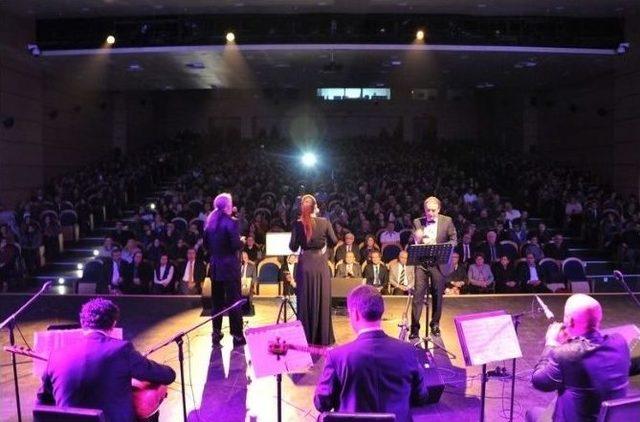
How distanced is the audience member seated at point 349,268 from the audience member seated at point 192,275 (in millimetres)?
1959

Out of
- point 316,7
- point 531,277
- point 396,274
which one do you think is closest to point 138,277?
point 396,274

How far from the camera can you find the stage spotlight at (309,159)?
20269 mm

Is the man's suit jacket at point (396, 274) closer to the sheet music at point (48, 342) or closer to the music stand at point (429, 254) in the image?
the music stand at point (429, 254)

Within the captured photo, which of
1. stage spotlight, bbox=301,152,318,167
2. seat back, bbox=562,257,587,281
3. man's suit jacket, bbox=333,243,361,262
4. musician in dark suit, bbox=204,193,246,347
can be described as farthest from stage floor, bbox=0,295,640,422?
stage spotlight, bbox=301,152,318,167

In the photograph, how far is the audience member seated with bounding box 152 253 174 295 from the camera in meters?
8.86

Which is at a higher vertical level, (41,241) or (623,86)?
(623,86)

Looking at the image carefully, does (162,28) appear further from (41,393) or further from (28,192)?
(41,393)

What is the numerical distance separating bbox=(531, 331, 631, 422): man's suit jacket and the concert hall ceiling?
948 centimetres

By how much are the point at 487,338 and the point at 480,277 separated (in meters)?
5.45

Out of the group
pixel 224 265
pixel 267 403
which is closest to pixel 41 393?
pixel 267 403

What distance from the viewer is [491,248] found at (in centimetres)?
998

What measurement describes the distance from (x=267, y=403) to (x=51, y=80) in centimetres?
1363

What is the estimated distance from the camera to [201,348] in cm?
586

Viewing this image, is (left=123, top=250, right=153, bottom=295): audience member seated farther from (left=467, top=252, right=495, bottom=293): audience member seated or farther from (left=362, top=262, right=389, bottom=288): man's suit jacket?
(left=467, top=252, right=495, bottom=293): audience member seated
